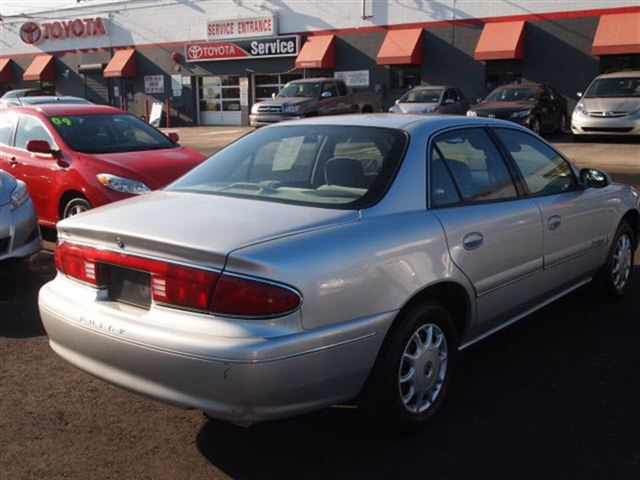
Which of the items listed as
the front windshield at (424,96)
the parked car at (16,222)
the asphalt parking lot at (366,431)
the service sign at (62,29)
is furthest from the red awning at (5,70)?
the asphalt parking lot at (366,431)

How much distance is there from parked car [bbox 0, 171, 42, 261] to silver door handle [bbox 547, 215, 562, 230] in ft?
14.3

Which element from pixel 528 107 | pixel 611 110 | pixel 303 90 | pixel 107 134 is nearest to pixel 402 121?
pixel 107 134

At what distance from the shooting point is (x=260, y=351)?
2.74 m

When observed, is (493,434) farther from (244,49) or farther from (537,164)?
(244,49)

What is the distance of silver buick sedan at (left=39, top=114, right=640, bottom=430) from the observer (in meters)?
2.83

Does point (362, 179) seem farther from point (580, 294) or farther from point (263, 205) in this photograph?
point (580, 294)

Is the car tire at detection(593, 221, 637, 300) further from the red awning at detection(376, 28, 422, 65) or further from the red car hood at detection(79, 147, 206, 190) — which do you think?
the red awning at detection(376, 28, 422, 65)

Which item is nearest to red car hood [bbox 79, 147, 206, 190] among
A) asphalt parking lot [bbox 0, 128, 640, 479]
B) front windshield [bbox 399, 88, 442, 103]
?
asphalt parking lot [bbox 0, 128, 640, 479]

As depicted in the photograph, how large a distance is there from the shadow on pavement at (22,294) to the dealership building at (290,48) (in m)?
21.6

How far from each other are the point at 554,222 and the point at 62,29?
124 feet

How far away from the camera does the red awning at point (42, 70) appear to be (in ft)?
122

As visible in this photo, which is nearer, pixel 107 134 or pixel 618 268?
pixel 618 268

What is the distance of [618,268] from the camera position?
5496mm

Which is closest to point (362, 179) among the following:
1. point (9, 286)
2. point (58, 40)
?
point (9, 286)
